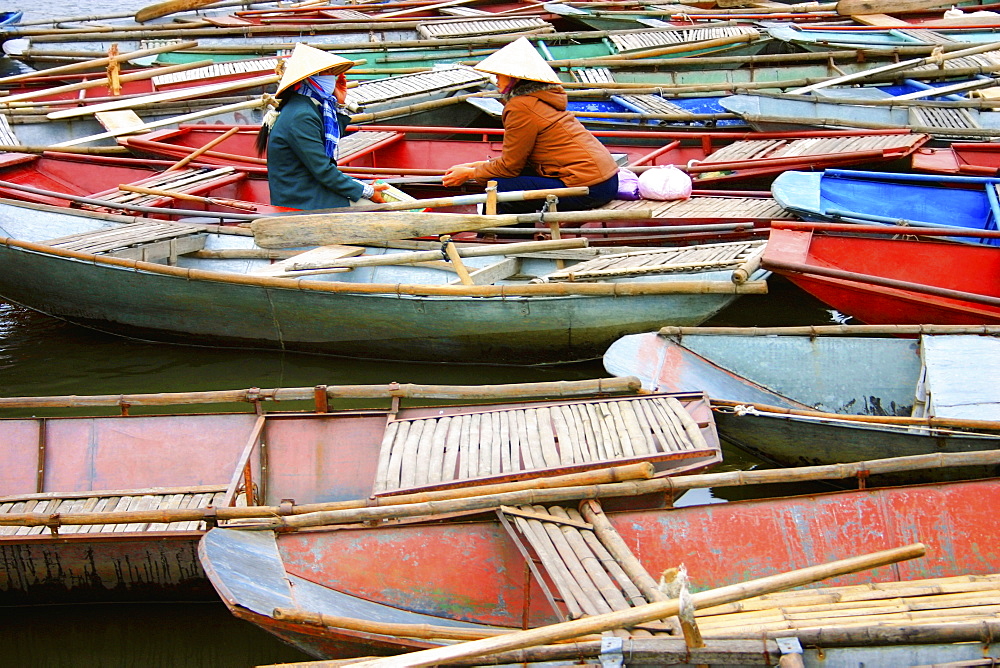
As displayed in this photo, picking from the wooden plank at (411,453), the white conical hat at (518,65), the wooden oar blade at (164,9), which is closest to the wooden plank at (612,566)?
the wooden plank at (411,453)

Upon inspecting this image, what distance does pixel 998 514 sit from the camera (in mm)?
4203

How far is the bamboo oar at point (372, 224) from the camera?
20.2ft

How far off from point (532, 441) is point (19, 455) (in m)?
2.67

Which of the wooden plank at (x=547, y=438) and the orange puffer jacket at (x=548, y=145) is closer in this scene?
the wooden plank at (x=547, y=438)

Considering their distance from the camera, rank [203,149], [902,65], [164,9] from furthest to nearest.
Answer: [164,9] < [902,65] < [203,149]

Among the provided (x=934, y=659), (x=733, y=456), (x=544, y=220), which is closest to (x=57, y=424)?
(x=544, y=220)

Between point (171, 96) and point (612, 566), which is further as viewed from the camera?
point (171, 96)


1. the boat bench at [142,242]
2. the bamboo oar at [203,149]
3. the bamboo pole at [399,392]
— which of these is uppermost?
the bamboo oar at [203,149]

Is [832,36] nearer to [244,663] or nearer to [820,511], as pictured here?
[820,511]

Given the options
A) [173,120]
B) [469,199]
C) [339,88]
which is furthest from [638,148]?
[173,120]

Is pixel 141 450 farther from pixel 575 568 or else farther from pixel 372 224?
pixel 575 568

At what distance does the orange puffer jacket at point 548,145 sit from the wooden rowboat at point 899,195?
1291 mm

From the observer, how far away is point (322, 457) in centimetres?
495

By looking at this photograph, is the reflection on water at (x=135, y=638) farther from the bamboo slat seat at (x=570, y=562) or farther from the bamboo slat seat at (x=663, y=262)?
the bamboo slat seat at (x=663, y=262)
